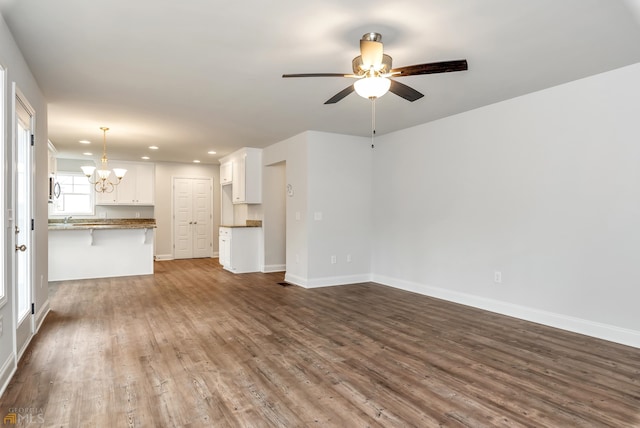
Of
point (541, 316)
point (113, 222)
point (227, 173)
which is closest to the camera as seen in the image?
point (541, 316)

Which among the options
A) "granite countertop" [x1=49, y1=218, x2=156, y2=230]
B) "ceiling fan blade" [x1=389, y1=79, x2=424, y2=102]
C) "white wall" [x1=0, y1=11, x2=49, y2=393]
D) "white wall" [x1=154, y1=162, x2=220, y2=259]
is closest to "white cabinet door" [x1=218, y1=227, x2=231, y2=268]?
"granite countertop" [x1=49, y1=218, x2=156, y2=230]

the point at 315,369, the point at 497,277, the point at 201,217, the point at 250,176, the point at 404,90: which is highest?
the point at 404,90

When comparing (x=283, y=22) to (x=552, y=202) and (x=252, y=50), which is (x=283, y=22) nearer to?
(x=252, y=50)

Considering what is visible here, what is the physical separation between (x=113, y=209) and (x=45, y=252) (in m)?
5.30

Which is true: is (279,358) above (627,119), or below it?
below

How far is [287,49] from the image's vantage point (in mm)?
2992

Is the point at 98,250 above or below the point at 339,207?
below

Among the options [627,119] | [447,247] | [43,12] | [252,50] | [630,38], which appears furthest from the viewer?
[447,247]

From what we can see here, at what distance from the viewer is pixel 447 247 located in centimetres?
509

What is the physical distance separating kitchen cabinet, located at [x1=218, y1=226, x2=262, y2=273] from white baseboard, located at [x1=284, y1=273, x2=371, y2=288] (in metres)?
1.24

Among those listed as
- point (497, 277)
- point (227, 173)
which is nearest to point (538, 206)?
point (497, 277)

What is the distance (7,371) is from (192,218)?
7541mm

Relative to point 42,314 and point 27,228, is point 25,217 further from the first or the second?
point 42,314

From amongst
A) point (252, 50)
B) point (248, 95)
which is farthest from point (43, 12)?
point (248, 95)
